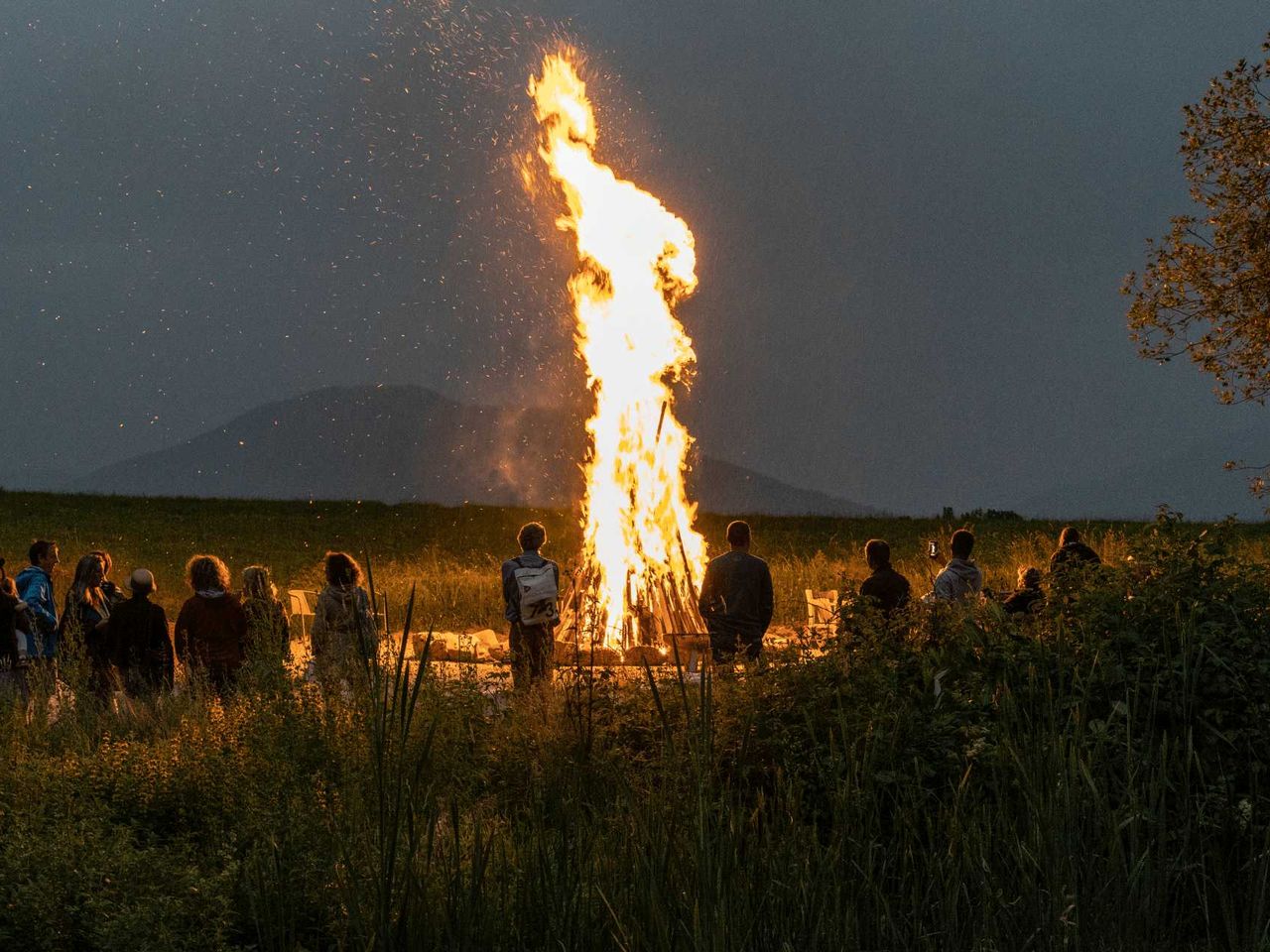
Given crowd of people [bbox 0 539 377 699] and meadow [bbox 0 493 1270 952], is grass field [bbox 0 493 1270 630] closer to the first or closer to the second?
crowd of people [bbox 0 539 377 699]

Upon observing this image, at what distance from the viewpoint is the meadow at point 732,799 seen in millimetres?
4375

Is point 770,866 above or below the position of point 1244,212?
below

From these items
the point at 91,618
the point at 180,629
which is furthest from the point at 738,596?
the point at 91,618

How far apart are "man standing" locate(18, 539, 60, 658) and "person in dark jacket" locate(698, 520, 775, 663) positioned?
18.3 feet

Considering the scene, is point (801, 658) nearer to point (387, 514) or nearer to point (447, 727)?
point (447, 727)

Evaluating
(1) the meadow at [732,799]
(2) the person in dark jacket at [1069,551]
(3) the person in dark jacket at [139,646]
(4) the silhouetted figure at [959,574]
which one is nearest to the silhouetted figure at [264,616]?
(1) the meadow at [732,799]

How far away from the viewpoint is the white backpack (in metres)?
11.4

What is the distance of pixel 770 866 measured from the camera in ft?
15.3

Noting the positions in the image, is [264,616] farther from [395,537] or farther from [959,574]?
[395,537]

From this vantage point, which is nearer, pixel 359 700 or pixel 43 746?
pixel 359 700

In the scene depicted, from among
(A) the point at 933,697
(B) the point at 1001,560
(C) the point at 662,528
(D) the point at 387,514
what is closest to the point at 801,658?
(A) the point at 933,697

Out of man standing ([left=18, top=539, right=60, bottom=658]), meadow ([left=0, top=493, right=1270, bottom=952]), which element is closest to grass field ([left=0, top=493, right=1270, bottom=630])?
man standing ([left=18, top=539, right=60, bottom=658])

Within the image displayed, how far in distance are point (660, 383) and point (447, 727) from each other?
8.51 m

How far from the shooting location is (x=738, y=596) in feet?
36.9
